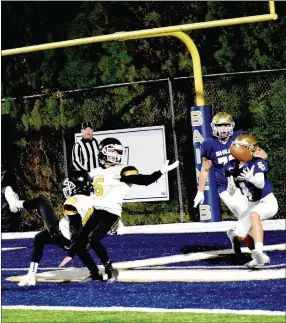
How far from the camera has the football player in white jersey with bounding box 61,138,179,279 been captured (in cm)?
756

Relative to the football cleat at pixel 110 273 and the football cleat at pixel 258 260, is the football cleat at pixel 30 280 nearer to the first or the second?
the football cleat at pixel 110 273

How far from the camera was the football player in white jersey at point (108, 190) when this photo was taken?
7562 mm

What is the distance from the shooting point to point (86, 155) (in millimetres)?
13352

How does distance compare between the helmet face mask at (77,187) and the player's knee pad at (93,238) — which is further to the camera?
the helmet face mask at (77,187)

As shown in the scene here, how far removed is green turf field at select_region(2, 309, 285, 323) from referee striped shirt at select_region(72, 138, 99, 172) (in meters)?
6.51

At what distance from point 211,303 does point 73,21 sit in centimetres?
881

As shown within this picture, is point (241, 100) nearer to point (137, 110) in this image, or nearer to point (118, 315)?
point (137, 110)

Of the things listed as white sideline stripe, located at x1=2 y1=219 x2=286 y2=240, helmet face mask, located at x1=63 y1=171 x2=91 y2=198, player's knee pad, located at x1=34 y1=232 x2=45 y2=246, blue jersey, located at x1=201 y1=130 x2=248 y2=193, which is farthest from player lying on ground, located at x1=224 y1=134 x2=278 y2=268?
white sideline stripe, located at x1=2 y1=219 x2=286 y2=240

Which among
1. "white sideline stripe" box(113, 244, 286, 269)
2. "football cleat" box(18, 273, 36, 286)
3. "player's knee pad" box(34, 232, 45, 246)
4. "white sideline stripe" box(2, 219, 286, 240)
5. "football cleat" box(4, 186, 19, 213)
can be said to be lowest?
"white sideline stripe" box(2, 219, 286, 240)

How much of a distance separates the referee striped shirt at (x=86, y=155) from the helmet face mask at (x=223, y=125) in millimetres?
3746

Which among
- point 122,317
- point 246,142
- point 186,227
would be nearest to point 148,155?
point 186,227

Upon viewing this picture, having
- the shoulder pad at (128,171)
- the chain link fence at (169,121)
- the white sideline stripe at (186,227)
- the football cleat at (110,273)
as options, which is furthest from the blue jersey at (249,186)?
the chain link fence at (169,121)

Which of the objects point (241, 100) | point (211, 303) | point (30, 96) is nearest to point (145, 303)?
point (211, 303)

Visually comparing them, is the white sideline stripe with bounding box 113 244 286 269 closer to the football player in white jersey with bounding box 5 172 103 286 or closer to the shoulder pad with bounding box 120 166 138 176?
the football player in white jersey with bounding box 5 172 103 286
